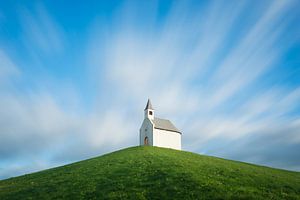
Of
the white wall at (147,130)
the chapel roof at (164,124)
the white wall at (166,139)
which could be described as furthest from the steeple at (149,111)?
the white wall at (166,139)

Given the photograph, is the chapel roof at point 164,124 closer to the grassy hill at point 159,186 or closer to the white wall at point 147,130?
the white wall at point 147,130

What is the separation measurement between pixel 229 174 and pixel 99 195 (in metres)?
14.5

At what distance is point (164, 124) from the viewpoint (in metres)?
71.9

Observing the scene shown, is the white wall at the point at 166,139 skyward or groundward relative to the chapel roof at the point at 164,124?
groundward

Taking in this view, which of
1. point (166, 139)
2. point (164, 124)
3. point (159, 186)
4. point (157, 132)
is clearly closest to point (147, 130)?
point (157, 132)

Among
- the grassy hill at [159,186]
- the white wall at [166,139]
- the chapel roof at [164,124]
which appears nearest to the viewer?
the grassy hill at [159,186]

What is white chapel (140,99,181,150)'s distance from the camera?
67.6 m

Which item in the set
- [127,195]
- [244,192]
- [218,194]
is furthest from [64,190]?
[244,192]

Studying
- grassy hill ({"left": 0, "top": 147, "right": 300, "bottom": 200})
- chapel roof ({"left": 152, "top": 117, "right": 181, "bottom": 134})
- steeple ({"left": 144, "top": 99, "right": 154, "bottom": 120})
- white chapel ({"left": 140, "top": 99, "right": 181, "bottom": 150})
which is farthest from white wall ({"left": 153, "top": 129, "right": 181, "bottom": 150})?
grassy hill ({"left": 0, "top": 147, "right": 300, "bottom": 200})

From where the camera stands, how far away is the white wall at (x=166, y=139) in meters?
67.5

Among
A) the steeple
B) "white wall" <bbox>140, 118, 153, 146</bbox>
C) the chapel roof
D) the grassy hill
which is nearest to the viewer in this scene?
the grassy hill

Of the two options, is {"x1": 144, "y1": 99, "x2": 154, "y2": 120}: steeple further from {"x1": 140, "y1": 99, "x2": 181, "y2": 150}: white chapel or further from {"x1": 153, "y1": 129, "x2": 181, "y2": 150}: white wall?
{"x1": 153, "y1": 129, "x2": 181, "y2": 150}: white wall

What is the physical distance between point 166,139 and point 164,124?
14.8 feet

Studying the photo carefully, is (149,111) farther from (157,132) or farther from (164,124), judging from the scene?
(157,132)
